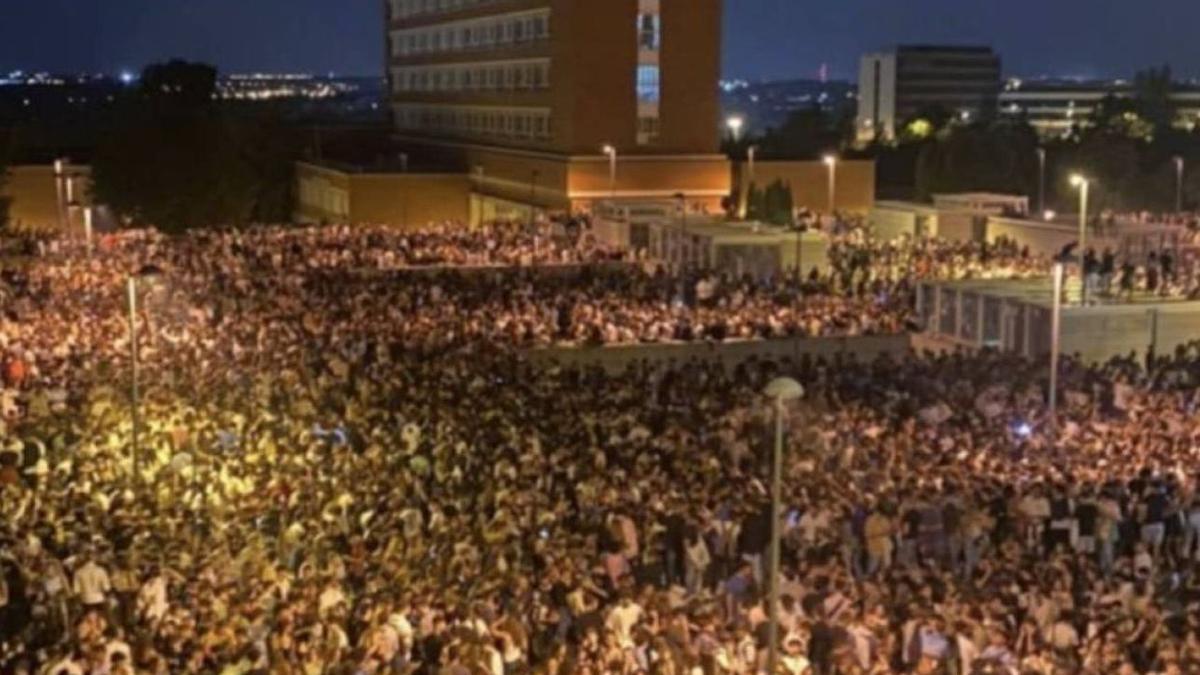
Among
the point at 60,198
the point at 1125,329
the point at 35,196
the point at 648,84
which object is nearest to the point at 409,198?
the point at 648,84

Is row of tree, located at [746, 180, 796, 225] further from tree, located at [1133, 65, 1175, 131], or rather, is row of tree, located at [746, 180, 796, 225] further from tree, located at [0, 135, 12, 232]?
tree, located at [1133, 65, 1175, 131]

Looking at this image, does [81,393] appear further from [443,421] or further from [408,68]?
[408,68]

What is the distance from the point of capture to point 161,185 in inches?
2472

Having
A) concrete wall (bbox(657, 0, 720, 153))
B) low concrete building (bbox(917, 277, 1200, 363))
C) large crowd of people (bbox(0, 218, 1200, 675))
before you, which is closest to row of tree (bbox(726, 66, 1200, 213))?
concrete wall (bbox(657, 0, 720, 153))

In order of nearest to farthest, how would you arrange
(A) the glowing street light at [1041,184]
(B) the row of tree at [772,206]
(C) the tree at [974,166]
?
(B) the row of tree at [772,206] < (A) the glowing street light at [1041,184] < (C) the tree at [974,166]

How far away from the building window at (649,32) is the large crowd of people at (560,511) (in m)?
35.8

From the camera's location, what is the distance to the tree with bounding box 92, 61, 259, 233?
62688 millimetres

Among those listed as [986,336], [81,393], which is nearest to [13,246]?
[81,393]

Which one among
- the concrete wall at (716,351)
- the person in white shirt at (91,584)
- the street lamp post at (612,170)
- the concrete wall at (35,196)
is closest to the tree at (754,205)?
the street lamp post at (612,170)

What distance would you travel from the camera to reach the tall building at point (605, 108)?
203 ft

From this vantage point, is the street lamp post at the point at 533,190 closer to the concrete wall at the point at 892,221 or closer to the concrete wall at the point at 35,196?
the concrete wall at the point at 892,221

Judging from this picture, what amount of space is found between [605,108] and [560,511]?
47645mm

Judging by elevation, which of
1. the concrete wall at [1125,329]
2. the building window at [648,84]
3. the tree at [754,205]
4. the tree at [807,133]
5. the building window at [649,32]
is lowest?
the concrete wall at [1125,329]

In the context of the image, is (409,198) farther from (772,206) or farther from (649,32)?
(772,206)
